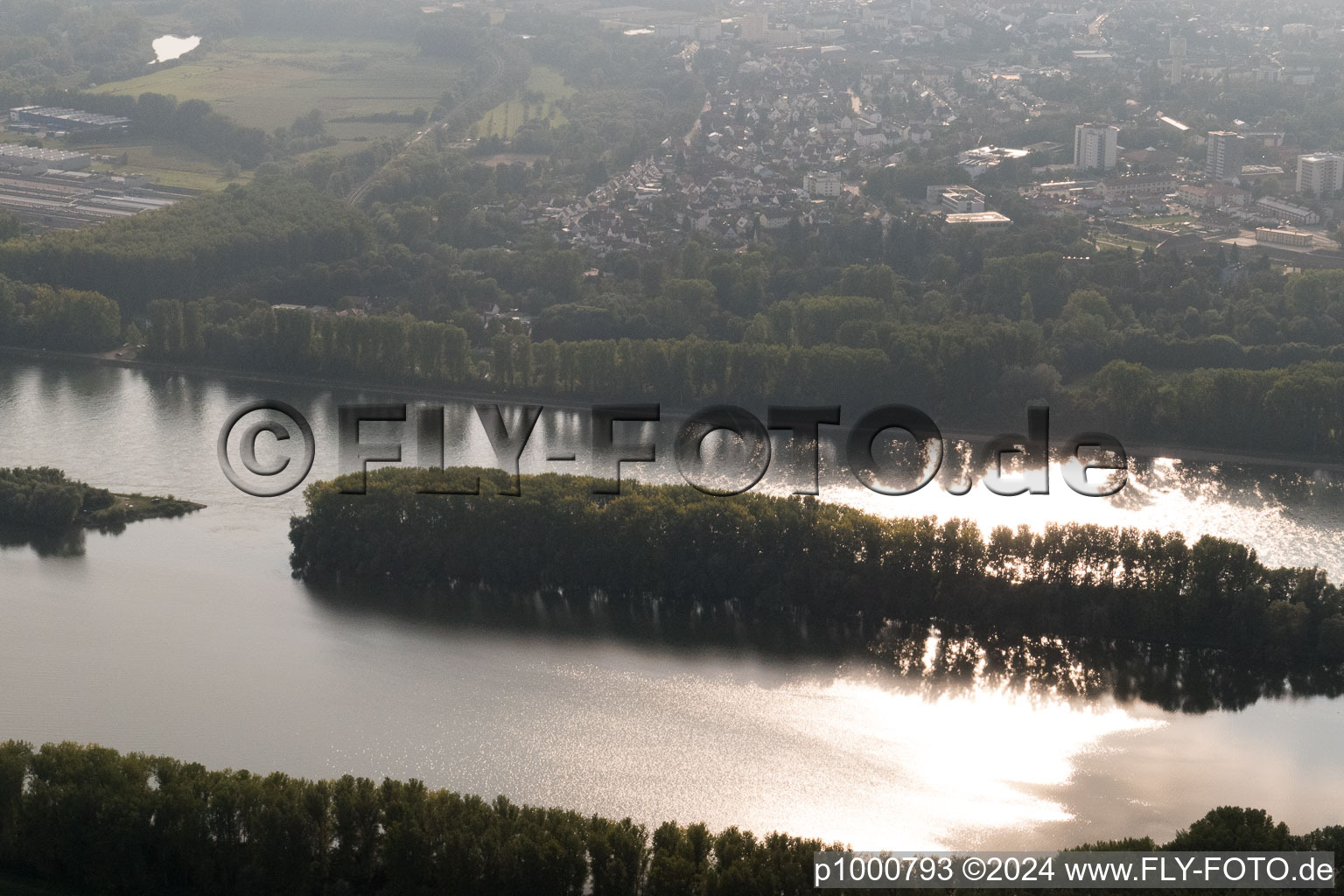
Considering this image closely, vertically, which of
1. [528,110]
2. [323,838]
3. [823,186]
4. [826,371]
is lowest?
[323,838]

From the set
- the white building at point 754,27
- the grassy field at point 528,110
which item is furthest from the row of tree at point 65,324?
the white building at point 754,27

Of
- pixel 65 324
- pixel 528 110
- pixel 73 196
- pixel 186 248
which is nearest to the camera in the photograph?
pixel 65 324

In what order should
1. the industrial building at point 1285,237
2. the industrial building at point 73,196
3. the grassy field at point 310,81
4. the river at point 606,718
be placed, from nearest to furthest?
the river at point 606,718, the industrial building at point 1285,237, the industrial building at point 73,196, the grassy field at point 310,81

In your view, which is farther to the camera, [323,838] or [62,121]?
[62,121]

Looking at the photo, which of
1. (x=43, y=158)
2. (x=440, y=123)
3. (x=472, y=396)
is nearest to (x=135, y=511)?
(x=472, y=396)

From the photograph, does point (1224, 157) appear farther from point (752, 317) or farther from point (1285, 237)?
point (752, 317)

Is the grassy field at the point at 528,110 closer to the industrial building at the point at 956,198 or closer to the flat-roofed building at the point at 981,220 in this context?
the industrial building at the point at 956,198

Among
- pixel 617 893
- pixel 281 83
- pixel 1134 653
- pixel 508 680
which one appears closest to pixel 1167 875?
pixel 617 893
